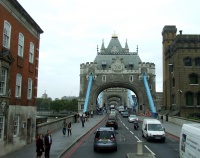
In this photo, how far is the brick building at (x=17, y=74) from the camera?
1694 centimetres

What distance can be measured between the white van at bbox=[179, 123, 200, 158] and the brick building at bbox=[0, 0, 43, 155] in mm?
10792

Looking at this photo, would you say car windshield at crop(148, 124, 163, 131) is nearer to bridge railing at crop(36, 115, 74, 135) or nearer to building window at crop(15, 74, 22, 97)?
bridge railing at crop(36, 115, 74, 135)

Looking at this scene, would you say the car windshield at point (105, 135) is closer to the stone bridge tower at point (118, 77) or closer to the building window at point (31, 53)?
the building window at point (31, 53)

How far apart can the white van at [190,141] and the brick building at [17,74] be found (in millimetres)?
10792

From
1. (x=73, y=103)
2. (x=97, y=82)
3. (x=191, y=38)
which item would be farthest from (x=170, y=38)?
(x=73, y=103)

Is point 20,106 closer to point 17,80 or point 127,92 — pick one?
point 17,80

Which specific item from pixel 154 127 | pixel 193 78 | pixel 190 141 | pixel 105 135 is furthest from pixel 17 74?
pixel 193 78

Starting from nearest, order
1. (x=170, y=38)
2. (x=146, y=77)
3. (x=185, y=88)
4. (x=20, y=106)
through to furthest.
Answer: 1. (x=20, y=106)
2. (x=185, y=88)
3. (x=170, y=38)
4. (x=146, y=77)

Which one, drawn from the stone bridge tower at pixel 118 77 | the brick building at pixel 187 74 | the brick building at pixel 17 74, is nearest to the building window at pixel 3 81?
the brick building at pixel 17 74

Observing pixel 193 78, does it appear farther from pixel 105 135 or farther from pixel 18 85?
pixel 18 85

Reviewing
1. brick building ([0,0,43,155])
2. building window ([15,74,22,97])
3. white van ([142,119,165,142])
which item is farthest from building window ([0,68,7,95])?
white van ([142,119,165,142])

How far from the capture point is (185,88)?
4553 cm

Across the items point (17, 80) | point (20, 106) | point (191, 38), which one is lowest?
point (20, 106)

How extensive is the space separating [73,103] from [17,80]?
110 m
